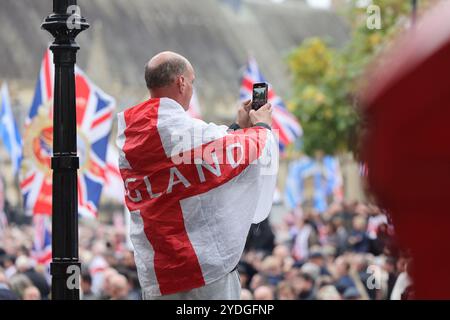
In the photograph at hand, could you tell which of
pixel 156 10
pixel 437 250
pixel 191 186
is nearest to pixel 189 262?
pixel 191 186

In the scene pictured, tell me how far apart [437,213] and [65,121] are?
3369 millimetres

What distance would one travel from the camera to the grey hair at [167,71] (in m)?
4.20

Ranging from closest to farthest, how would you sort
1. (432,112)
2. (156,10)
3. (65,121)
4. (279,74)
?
1. (432,112)
2. (65,121)
3. (156,10)
4. (279,74)

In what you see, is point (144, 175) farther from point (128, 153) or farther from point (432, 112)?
point (432, 112)

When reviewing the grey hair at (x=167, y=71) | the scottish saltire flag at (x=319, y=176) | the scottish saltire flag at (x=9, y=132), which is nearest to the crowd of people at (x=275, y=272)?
the grey hair at (x=167, y=71)

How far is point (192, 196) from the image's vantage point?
13.0 feet

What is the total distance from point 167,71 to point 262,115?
1.30 feet

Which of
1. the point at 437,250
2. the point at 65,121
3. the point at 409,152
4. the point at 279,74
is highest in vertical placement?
the point at 279,74

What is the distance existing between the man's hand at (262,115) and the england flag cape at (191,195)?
0.23ft

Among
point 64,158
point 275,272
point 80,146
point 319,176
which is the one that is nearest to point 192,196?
point 64,158

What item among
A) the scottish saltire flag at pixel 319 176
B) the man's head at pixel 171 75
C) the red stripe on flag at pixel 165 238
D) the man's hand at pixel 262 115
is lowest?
the red stripe on flag at pixel 165 238

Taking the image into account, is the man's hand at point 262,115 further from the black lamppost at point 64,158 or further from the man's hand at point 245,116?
the black lamppost at point 64,158

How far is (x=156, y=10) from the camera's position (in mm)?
53656

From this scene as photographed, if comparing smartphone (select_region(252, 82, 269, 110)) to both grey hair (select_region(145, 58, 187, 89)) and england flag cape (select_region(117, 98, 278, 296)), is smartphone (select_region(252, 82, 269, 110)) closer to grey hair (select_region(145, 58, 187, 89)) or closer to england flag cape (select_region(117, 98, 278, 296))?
england flag cape (select_region(117, 98, 278, 296))
